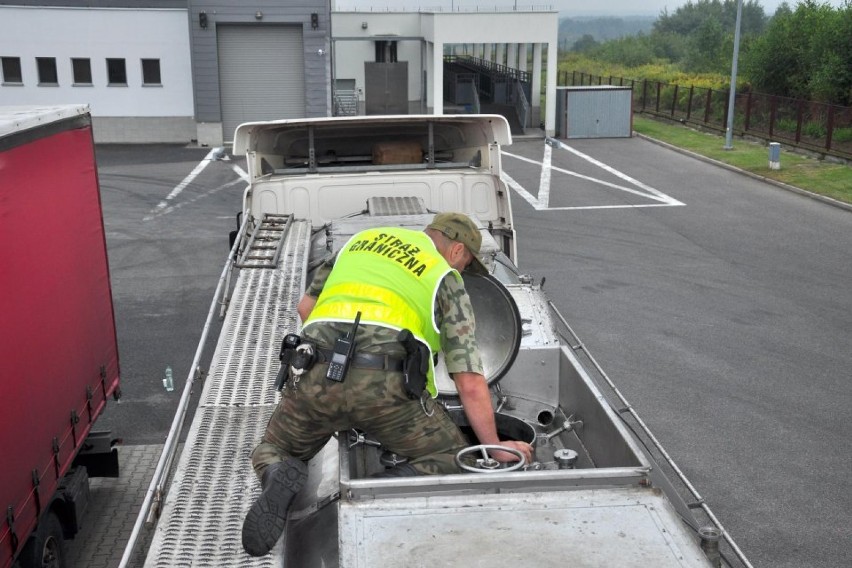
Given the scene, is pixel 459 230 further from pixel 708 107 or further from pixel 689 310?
pixel 708 107

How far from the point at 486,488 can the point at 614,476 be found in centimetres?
49

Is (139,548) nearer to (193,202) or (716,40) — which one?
(193,202)

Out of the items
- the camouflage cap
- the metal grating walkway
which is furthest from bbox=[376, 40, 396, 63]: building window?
the camouflage cap

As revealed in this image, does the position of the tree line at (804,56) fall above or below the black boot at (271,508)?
above

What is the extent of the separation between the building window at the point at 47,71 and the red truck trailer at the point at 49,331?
2539cm

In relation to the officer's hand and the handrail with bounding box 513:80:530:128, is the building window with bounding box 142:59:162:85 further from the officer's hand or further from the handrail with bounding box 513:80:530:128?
the officer's hand

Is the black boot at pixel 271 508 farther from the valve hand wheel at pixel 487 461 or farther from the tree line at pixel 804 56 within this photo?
the tree line at pixel 804 56

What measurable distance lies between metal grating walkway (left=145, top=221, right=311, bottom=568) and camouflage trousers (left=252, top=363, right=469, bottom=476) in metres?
0.22

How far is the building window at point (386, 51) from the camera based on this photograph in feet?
120

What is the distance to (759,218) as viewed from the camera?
18.3m

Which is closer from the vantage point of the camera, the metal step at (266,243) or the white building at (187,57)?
the metal step at (266,243)

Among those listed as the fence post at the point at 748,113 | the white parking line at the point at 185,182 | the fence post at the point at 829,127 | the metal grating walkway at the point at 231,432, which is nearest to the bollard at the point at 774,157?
the fence post at the point at 829,127

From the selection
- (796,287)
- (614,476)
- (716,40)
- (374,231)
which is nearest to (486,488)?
(614,476)

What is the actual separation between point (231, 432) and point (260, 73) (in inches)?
1051
